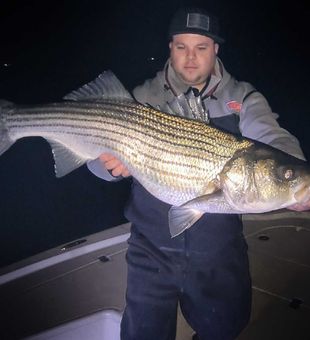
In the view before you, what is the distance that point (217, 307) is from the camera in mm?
2250

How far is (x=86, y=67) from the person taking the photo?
4097 centimetres

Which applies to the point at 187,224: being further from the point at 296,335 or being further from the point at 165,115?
the point at 296,335

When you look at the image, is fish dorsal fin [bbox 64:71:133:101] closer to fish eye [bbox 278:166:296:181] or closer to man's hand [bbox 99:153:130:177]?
man's hand [bbox 99:153:130:177]

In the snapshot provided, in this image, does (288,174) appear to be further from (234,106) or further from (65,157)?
(65,157)

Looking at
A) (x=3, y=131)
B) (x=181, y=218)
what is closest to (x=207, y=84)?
(x=181, y=218)

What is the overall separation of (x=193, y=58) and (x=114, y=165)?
0.96 meters

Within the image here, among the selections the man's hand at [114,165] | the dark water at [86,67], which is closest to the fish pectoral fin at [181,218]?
the man's hand at [114,165]

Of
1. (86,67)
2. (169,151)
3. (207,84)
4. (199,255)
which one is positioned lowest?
(86,67)

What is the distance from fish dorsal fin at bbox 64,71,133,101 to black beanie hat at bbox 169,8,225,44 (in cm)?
65

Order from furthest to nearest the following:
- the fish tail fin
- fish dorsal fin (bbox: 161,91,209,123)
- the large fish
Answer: the fish tail fin, fish dorsal fin (bbox: 161,91,209,123), the large fish

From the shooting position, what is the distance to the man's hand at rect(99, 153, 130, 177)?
243cm

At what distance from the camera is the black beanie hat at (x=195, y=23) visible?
101 inches

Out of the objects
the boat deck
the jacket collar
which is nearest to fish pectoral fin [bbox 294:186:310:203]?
the jacket collar

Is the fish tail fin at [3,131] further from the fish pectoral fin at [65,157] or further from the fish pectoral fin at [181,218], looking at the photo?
the fish pectoral fin at [181,218]
